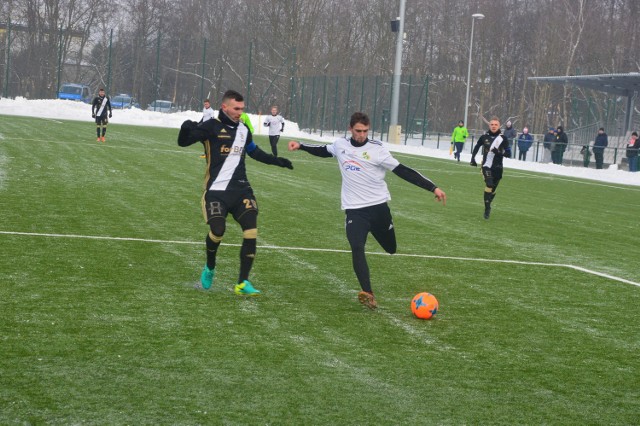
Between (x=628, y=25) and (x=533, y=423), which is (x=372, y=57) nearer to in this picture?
(x=628, y=25)

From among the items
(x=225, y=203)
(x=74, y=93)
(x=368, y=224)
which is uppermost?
(x=74, y=93)

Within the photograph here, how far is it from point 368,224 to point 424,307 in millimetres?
1148

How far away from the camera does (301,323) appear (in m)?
8.22

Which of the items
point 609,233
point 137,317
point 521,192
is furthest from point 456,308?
point 521,192

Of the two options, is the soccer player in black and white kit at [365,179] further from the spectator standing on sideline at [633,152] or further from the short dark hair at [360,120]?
the spectator standing on sideline at [633,152]

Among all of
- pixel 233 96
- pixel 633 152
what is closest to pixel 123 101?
pixel 633 152

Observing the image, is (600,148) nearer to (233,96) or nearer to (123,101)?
(233,96)

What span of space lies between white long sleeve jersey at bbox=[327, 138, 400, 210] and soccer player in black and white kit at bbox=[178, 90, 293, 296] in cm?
97

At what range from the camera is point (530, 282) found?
11.3 m

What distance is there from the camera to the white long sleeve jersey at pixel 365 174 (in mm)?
9484

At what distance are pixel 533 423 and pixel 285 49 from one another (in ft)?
236

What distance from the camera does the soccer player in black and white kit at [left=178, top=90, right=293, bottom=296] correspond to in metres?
9.23

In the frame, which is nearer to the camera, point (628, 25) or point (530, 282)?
point (530, 282)

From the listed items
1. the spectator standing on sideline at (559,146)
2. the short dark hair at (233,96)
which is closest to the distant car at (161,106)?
the spectator standing on sideline at (559,146)
